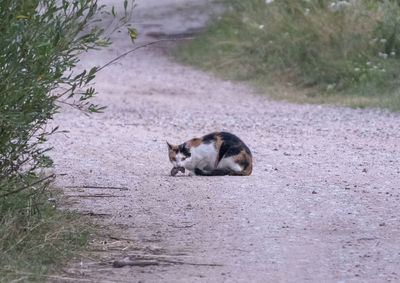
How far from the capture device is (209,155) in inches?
312

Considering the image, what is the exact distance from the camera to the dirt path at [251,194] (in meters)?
4.57

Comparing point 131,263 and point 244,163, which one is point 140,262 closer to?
point 131,263

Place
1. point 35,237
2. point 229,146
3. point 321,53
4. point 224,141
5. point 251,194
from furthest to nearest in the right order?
point 321,53 < point 224,141 < point 229,146 < point 251,194 < point 35,237

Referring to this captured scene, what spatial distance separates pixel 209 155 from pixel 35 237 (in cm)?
346

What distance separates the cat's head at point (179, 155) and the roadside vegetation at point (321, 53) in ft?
18.0

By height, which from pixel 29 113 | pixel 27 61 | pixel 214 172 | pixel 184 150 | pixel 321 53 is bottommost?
pixel 214 172

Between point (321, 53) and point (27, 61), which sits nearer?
point (27, 61)

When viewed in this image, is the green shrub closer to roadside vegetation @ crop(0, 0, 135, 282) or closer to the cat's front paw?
roadside vegetation @ crop(0, 0, 135, 282)

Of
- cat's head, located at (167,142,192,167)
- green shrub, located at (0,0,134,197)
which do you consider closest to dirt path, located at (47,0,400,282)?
cat's head, located at (167,142,192,167)

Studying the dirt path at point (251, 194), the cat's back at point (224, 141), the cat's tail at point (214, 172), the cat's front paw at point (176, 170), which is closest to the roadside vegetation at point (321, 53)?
the dirt path at point (251, 194)

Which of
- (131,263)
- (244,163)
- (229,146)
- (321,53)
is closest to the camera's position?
(131,263)

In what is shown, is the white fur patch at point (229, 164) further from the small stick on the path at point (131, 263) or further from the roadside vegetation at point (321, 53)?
the roadside vegetation at point (321, 53)

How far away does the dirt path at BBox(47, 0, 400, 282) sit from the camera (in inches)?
180

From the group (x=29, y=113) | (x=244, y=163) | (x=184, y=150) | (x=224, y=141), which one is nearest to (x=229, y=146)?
(x=224, y=141)
